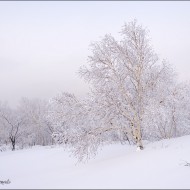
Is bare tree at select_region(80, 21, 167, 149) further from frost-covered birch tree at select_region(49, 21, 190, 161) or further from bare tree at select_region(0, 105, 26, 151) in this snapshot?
bare tree at select_region(0, 105, 26, 151)

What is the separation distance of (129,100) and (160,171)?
7931 mm

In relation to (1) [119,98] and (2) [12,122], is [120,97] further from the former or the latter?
(2) [12,122]

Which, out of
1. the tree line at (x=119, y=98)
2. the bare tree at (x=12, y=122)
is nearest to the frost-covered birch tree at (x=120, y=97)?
the tree line at (x=119, y=98)

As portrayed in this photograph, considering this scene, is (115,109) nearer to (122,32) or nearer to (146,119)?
(146,119)

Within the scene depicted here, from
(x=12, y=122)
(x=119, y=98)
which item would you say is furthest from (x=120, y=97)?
(x=12, y=122)

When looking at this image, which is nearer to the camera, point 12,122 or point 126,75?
point 126,75

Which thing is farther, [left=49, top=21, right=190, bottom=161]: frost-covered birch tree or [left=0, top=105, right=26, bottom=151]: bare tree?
[left=0, top=105, right=26, bottom=151]: bare tree

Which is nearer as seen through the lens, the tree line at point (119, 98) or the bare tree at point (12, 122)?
the tree line at point (119, 98)

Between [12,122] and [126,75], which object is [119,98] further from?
[12,122]

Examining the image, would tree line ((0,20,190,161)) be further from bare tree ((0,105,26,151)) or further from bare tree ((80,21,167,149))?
bare tree ((0,105,26,151))

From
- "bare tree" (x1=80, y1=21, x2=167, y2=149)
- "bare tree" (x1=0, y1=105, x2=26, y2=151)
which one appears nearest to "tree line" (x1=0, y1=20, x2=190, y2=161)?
"bare tree" (x1=80, y1=21, x2=167, y2=149)

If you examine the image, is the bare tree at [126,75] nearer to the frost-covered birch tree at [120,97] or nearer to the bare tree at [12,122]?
the frost-covered birch tree at [120,97]

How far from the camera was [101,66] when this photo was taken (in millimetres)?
19953

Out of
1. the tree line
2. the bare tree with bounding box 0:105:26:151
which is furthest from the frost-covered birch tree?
the bare tree with bounding box 0:105:26:151
